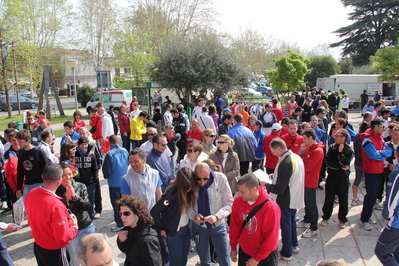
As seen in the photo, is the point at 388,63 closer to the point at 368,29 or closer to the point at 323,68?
the point at 323,68

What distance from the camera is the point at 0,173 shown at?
6.77 metres

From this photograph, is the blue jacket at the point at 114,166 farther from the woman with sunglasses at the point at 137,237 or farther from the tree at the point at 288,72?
the tree at the point at 288,72

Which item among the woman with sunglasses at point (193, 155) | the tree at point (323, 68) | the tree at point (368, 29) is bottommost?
the woman with sunglasses at point (193, 155)

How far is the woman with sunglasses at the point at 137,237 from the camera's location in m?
2.96

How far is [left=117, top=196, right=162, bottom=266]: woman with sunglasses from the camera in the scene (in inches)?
117

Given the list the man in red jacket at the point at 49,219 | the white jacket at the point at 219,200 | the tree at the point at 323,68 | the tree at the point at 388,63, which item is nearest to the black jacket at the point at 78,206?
the man in red jacket at the point at 49,219

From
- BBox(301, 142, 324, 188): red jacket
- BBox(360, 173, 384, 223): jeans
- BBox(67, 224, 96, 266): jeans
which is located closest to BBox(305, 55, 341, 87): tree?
BBox(360, 173, 384, 223): jeans

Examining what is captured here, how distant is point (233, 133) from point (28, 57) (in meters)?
21.6

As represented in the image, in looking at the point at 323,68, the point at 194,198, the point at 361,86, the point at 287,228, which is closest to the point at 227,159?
the point at 287,228

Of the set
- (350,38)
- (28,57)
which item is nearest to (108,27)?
(28,57)

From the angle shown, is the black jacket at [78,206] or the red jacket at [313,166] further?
the red jacket at [313,166]

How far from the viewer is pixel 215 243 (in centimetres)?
397

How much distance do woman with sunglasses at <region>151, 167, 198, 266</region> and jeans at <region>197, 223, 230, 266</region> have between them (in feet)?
1.01

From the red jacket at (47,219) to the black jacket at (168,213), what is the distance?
968 millimetres
